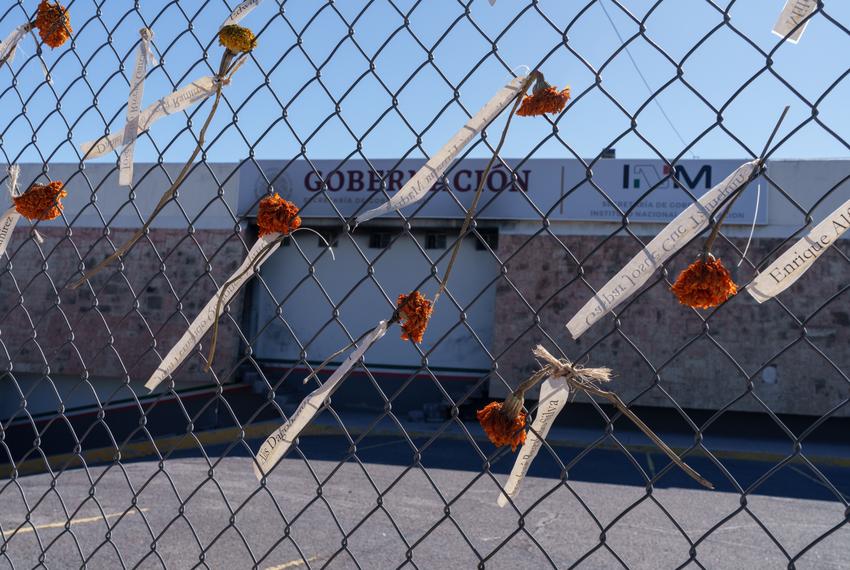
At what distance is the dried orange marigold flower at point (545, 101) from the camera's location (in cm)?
143

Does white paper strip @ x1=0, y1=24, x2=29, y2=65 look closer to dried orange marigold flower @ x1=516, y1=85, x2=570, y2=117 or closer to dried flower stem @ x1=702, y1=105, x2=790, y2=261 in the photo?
dried orange marigold flower @ x1=516, y1=85, x2=570, y2=117

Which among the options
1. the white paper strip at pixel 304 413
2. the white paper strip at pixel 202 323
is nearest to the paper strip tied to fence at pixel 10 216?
the white paper strip at pixel 202 323

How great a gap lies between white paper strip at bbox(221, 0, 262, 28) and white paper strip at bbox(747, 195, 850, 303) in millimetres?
1395

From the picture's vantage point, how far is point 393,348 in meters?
15.6

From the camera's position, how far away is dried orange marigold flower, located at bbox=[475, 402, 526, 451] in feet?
4.48

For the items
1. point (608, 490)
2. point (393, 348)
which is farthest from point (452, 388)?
point (608, 490)

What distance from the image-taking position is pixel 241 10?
2.00m

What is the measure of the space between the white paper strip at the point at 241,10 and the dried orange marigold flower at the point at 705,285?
131 centimetres

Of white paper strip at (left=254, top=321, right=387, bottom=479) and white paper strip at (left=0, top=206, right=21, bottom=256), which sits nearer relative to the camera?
white paper strip at (left=254, top=321, right=387, bottom=479)

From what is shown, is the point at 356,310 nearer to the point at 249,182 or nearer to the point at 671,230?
the point at 249,182

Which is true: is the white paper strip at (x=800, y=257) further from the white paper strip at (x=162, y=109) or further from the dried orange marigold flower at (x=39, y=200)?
the dried orange marigold flower at (x=39, y=200)

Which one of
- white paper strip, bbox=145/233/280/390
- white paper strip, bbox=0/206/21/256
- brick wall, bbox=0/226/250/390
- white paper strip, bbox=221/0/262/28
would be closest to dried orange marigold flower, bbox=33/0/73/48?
white paper strip, bbox=0/206/21/256

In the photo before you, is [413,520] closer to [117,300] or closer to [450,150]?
[450,150]

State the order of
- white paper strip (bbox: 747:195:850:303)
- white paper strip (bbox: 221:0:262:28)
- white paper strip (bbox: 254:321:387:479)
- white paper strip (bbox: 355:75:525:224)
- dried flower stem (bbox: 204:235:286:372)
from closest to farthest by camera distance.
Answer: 1. white paper strip (bbox: 747:195:850:303)
2. white paper strip (bbox: 355:75:525:224)
3. white paper strip (bbox: 254:321:387:479)
4. dried flower stem (bbox: 204:235:286:372)
5. white paper strip (bbox: 221:0:262:28)
